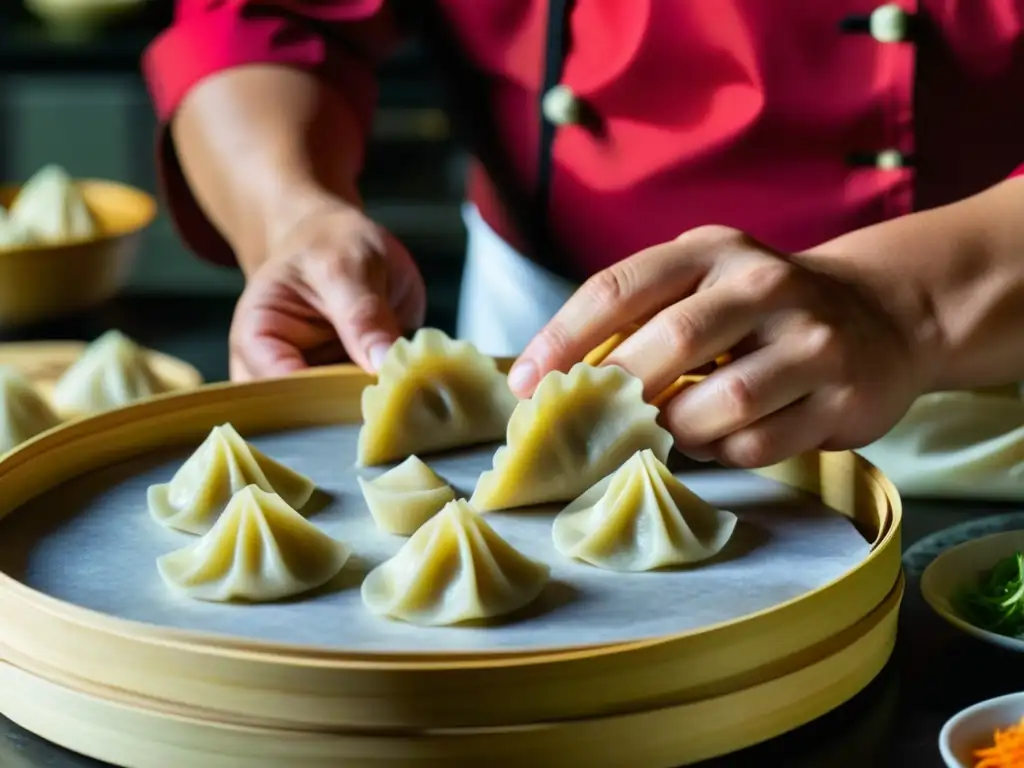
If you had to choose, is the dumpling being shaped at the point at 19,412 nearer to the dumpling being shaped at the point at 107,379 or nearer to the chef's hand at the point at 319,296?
the dumpling being shaped at the point at 107,379

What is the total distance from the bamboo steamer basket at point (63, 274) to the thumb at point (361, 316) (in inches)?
34.2

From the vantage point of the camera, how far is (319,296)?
1789 millimetres

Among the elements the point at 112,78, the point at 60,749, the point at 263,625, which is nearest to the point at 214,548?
the point at 263,625

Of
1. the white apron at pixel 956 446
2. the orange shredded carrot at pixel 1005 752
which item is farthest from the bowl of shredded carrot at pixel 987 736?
the white apron at pixel 956 446

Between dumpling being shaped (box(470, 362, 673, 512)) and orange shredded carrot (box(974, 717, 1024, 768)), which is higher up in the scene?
orange shredded carrot (box(974, 717, 1024, 768))

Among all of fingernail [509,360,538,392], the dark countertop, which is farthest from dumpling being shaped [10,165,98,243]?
the dark countertop

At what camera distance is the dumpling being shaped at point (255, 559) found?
119 cm

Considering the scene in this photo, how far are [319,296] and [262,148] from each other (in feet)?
1.25

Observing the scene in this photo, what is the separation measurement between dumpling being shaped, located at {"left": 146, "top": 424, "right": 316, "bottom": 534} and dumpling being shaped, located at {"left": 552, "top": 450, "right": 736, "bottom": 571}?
277mm

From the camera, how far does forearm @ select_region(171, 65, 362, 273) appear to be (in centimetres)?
202

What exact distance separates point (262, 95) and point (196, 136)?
129 mm

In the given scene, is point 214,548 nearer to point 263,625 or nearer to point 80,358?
point 263,625

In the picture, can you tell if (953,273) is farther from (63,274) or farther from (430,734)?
(63,274)

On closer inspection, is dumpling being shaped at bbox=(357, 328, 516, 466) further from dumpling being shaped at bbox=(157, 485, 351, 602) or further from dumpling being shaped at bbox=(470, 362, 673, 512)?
dumpling being shaped at bbox=(157, 485, 351, 602)
